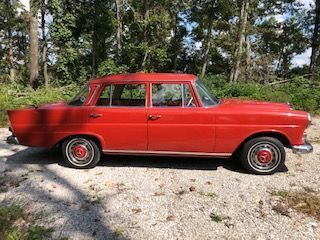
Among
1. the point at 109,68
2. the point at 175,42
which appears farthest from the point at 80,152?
the point at 175,42

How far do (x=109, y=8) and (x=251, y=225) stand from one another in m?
24.4

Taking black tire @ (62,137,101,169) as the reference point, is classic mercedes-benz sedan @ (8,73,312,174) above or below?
above

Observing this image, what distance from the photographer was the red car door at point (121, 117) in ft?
20.1

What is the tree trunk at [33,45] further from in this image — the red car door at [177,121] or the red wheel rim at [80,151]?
the red car door at [177,121]

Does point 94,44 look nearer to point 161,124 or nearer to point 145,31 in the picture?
point 145,31

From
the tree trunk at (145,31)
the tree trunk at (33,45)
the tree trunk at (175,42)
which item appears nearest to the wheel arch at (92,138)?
the tree trunk at (33,45)

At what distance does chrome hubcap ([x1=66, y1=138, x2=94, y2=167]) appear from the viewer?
636 centimetres

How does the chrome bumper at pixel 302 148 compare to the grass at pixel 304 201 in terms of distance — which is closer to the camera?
the grass at pixel 304 201

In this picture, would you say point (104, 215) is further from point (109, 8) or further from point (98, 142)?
point (109, 8)

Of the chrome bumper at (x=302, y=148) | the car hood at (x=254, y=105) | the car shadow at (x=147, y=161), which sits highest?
the car hood at (x=254, y=105)

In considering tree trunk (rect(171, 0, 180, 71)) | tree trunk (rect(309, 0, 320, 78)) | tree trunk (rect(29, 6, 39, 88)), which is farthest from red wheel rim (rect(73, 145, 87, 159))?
tree trunk (rect(171, 0, 180, 71))

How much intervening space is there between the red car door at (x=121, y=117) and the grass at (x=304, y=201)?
2423 millimetres

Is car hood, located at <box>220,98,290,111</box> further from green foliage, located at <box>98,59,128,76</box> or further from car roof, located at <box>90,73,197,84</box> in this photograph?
green foliage, located at <box>98,59,128,76</box>

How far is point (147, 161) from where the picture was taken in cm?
682
